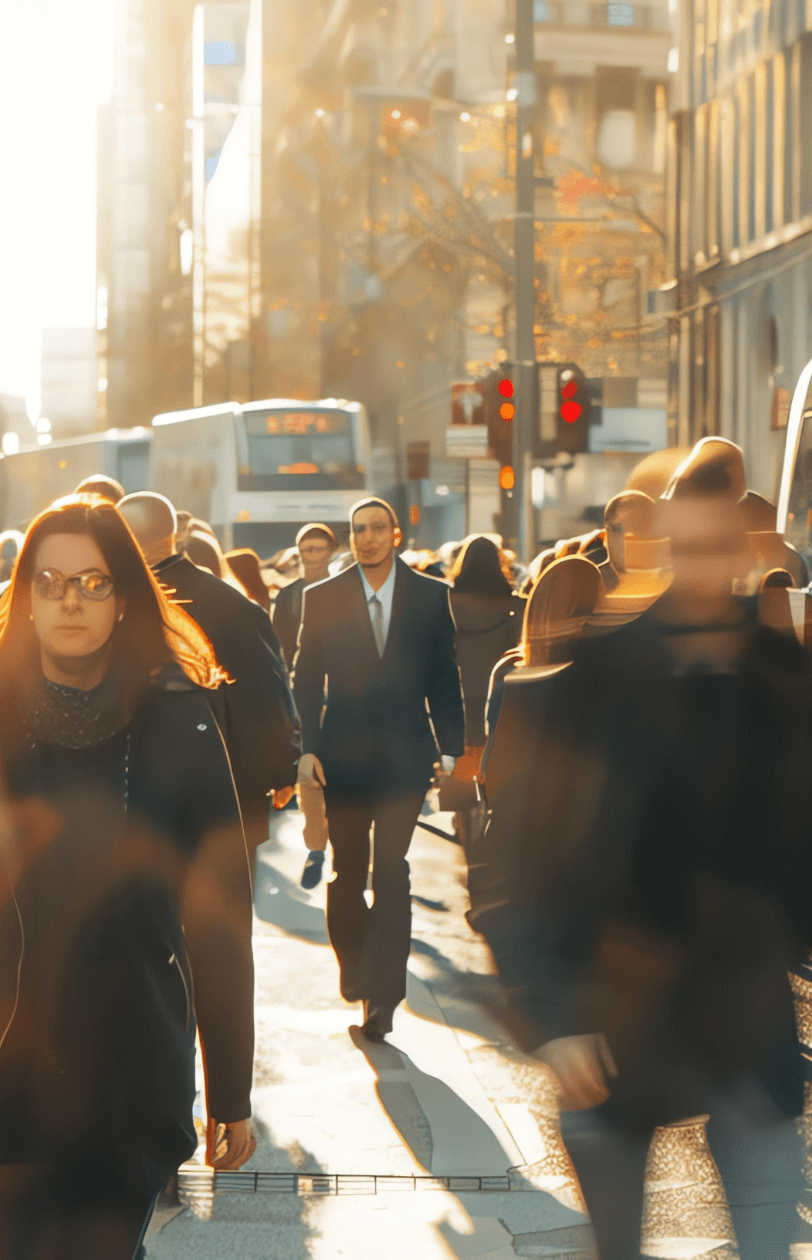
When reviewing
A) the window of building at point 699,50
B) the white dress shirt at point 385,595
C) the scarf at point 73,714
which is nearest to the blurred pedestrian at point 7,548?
the white dress shirt at point 385,595

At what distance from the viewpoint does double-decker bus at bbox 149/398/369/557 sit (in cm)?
2811

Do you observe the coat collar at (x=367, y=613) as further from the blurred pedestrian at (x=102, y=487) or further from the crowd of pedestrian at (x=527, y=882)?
the crowd of pedestrian at (x=527, y=882)

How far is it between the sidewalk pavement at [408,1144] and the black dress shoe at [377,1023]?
4 cm

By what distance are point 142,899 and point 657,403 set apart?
5089 centimetres

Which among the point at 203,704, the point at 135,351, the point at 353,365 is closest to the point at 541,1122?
the point at 203,704

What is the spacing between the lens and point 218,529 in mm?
29344

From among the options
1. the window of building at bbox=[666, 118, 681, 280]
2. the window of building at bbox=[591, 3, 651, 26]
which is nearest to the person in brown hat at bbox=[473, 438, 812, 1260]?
the window of building at bbox=[666, 118, 681, 280]

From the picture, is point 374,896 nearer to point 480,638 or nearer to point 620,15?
point 480,638

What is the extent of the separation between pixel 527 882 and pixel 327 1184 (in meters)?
2.13

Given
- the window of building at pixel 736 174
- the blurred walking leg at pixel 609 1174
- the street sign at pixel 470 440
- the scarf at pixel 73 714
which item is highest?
the window of building at pixel 736 174

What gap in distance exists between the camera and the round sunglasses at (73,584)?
9.25 feet

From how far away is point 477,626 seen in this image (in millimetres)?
10203

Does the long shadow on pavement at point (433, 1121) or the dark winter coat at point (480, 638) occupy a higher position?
the dark winter coat at point (480, 638)

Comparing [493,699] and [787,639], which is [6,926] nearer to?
[787,639]
